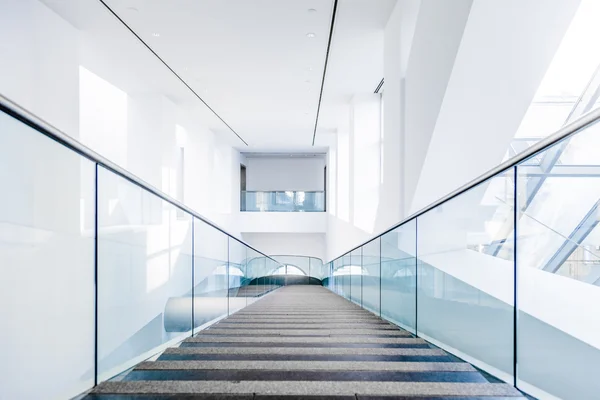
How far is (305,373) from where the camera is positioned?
2.05 metres

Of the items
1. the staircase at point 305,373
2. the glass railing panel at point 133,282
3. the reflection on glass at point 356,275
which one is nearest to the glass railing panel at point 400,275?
the staircase at point 305,373

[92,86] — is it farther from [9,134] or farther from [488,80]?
[9,134]

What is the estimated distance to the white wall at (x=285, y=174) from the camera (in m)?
21.2

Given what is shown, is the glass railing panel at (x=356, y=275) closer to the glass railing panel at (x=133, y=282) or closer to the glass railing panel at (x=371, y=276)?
the glass railing panel at (x=371, y=276)

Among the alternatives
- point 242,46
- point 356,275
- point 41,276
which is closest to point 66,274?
point 41,276

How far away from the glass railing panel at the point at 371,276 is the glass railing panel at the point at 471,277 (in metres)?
1.52

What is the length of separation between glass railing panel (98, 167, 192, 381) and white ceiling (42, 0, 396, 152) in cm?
365

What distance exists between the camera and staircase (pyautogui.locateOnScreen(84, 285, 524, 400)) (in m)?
1.74

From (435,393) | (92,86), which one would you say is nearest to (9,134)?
(435,393)

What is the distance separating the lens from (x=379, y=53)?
26.6 feet

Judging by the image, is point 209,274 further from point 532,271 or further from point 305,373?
point 532,271

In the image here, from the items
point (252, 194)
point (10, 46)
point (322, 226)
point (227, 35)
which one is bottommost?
point (322, 226)

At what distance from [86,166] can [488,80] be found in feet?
11.8

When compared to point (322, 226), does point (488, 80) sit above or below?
above
